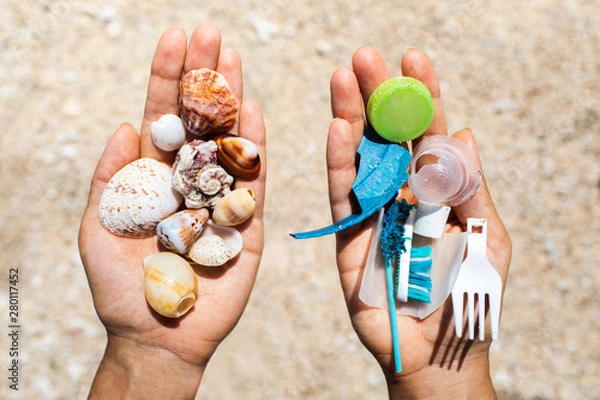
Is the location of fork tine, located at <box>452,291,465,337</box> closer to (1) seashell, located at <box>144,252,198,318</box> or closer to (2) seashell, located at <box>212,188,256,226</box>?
(2) seashell, located at <box>212,188,256,226</box>

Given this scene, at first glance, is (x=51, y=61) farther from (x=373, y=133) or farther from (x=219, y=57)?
(x=373, y=133)

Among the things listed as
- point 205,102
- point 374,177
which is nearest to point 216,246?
point 205,102

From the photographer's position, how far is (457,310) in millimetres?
2209

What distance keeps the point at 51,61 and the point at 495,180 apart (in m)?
3.02

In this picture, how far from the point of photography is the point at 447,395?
2291mm

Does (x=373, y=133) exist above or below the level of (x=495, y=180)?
above

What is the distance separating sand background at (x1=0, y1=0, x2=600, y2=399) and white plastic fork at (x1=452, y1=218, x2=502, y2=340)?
127 centimetres

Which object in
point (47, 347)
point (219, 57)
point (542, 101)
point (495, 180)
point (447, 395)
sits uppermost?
point (219, 57)

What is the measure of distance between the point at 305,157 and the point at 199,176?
124 cm

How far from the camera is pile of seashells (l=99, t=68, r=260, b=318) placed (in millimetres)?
2361

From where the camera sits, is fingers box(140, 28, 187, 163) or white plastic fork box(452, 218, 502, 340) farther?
fingers box(140, 28, 187, 163)

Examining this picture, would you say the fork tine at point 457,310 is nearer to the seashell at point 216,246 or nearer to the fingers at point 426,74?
the fingers at point 426,74

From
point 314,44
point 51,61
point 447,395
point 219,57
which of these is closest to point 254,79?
point 314,44
